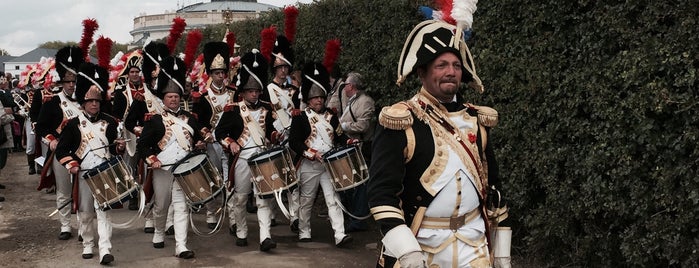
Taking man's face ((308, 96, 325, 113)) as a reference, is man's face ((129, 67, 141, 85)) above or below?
above

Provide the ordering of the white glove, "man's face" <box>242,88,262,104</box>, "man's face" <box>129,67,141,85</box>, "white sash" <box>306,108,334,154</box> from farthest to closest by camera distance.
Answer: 1. "man's face" <box>129,67,141,85</box>
2. "man's face" <box>242,88,262,104</box>
3. "white sash" <box>306,108,334,154</box>
4. the white glove

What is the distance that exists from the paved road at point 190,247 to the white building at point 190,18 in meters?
34.5

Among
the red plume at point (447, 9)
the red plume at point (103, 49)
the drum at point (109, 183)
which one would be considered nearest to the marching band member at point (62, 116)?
the red plume at point (103, 49)

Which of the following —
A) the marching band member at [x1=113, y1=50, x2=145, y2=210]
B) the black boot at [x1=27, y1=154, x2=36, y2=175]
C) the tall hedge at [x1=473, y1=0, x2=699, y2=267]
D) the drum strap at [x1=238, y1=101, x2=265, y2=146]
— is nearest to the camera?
the tall hedge at [x1=473, y1=0, x2=699, y2=267]

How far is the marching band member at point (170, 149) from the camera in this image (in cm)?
794

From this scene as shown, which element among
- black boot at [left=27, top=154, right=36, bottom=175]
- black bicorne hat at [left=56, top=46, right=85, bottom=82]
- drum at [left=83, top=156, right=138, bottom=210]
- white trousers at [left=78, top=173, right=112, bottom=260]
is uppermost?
black bicorne hat at [left=56, top=46, right=85, bottom=82]

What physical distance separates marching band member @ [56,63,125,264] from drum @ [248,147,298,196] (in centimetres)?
161

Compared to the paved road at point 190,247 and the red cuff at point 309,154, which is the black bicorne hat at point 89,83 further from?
the red cuff at point 309,154

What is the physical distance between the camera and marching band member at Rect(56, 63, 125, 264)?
7.84 meters

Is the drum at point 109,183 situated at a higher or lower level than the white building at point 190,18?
lower

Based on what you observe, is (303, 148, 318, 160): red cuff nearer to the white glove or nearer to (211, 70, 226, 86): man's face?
(211, 70, 226, 86): man's face

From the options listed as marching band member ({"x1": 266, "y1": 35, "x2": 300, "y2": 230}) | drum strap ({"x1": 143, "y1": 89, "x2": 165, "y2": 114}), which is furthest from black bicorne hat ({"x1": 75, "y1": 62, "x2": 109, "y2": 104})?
marching band member ({"x1": 266, "y1": 35, "x2": 300, "y2": 230})

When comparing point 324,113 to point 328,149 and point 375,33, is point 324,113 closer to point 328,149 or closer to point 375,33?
point 328,149

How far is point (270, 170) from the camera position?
26.2 feet
